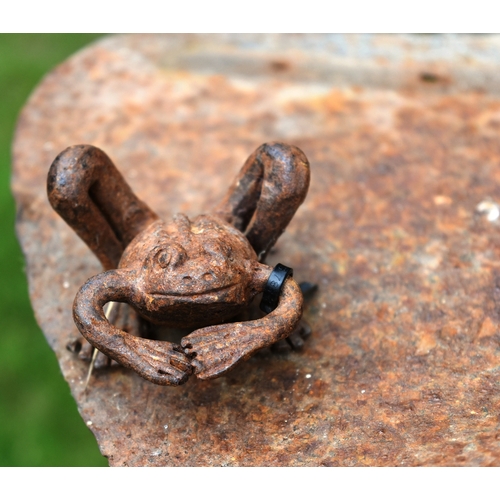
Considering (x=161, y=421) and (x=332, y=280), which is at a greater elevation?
(x=332, y=280)

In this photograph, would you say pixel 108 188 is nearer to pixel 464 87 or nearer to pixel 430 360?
pixel 430 360

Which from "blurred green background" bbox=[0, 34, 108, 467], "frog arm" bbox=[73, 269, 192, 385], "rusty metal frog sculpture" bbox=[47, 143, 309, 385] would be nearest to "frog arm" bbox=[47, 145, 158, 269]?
"rusty metal frog sculpture" bbox=[47, 143, 309, 385]

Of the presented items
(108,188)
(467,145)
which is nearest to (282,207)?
(108,188)

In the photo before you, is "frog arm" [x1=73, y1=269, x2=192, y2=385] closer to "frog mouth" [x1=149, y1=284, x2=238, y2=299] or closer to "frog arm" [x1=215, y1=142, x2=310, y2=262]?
"frog mouth" [x1=149, y1=284, x2=238, y2=299]

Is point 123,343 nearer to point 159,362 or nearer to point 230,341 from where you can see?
point 159,362

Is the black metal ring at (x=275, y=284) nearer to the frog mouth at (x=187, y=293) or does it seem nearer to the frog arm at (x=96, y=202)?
the frog mouth at (x=187, y=293)

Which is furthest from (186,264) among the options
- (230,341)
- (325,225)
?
(325,225)
